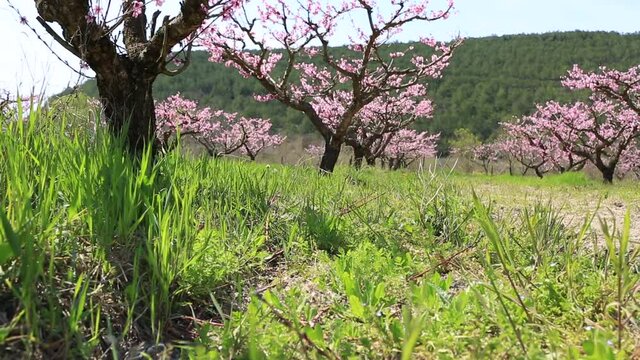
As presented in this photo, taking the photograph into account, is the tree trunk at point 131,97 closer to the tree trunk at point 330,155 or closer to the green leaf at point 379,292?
the green leaf at point 379,292

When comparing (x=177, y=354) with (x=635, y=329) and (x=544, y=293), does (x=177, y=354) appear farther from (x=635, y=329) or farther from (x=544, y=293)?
(x=635, y=329)

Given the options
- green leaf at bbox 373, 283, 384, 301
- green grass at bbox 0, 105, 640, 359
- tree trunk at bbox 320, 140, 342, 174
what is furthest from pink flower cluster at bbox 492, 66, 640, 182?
green leaf at bbox 373, 283, 384, 301

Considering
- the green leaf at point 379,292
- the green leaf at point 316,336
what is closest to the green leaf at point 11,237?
the green leaf at point 316,336

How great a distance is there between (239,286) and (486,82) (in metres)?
59.5

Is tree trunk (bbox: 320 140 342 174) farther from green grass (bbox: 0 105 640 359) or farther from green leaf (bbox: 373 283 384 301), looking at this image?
green leaf (bbox: 373 283 384 301)

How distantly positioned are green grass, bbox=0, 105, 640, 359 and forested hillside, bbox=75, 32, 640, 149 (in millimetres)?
46803

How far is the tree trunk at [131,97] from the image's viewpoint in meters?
3.65

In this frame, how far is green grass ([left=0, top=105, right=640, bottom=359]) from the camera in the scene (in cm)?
127

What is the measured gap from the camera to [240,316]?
1.52m

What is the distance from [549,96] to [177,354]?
2175 inches

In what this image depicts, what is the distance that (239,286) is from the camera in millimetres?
1547

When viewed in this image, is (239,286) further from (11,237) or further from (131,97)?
(131,97)

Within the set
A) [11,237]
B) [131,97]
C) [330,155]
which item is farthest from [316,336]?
[330,155]

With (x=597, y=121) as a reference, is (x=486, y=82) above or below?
above
